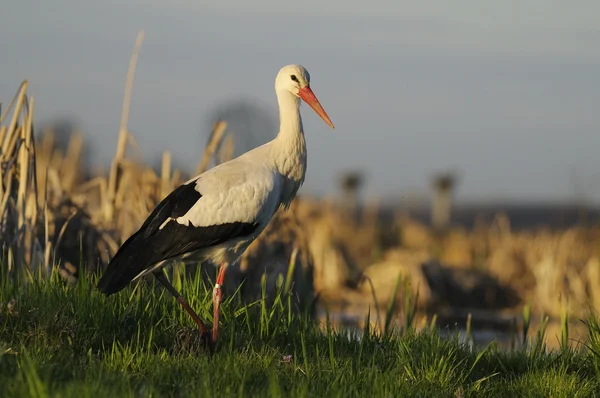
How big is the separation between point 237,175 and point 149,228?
2.36 ft

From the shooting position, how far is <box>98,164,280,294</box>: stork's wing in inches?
268

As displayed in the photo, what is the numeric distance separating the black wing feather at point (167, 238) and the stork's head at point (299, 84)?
110 cm

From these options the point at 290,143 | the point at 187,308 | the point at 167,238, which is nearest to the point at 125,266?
the point at 167,238

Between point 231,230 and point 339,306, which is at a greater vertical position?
point 231,230

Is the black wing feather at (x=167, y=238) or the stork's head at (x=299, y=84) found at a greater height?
the stork's head at (x=299, y=84)

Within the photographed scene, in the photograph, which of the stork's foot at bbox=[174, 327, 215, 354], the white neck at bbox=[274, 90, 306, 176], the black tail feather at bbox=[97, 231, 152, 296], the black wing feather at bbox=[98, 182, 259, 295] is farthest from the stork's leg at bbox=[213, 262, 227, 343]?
the white neck at bbox=[274, 90, 306, 176]

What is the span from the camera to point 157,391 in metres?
4.87

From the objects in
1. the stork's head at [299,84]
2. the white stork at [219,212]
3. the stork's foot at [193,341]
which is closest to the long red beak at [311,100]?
the stork's head at [299,84]

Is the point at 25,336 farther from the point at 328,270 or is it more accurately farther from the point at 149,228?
the point at 328,270

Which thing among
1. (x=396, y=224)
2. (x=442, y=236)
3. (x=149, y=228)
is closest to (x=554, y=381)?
(x=149, y=228)

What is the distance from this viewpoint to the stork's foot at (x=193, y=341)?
6.02 m

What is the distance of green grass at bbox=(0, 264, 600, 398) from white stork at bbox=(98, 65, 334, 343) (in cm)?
24

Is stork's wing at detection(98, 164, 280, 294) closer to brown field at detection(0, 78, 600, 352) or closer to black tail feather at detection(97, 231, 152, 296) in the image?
black tail feather at detection(97, 231, 152, 296)

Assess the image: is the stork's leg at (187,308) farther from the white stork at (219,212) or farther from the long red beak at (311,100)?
the long red beak at (311,100)
